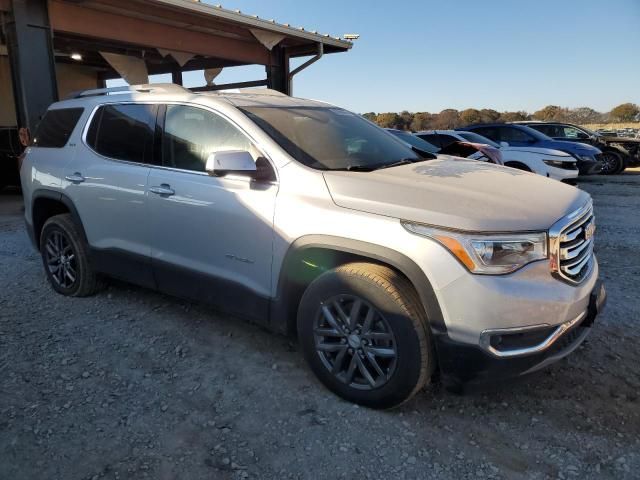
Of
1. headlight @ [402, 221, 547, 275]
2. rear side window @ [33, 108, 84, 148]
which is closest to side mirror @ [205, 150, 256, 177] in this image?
headlight @ [402, 221, 547, 275]

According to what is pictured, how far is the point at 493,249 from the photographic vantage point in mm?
2373

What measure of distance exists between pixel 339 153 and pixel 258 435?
70.7 inches

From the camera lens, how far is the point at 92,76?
661 inches

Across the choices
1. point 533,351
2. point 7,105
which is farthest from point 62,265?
point 7,105

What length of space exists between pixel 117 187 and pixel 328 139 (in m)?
1.67

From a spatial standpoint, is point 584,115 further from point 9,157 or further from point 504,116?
point 9,157

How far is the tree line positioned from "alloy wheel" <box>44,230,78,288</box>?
2830cm

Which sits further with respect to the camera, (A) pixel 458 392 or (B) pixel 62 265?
(B) pixel 62 265

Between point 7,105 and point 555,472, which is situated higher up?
point 7,105

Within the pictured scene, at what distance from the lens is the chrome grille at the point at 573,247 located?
247cm

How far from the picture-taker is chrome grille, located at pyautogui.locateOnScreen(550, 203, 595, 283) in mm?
2473

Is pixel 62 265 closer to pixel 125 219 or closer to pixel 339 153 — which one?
pixel 125 219

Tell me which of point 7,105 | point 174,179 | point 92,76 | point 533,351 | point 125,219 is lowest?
point 533,351

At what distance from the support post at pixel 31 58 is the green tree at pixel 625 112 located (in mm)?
46910
